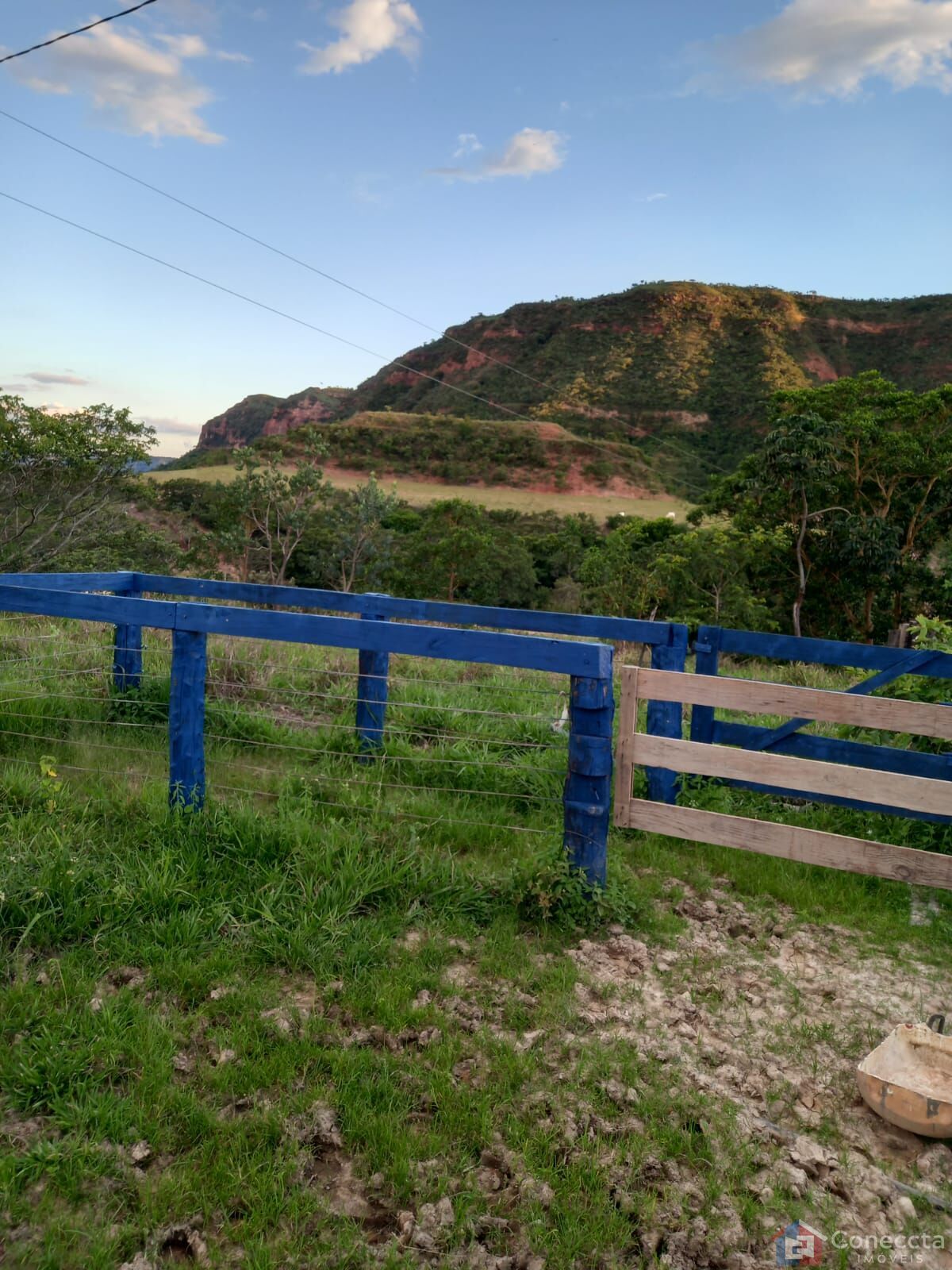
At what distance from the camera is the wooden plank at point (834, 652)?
15.5ft

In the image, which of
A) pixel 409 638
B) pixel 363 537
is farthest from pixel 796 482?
pixel 409 638

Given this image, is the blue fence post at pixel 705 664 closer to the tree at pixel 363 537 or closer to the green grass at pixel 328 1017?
the green grass at pixel 328 1017

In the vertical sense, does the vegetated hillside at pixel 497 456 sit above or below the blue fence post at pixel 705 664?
above

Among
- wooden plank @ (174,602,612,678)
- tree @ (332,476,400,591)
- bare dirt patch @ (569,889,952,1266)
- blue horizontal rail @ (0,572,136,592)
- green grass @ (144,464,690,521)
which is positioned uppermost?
green grass @ (144,464,690,521)

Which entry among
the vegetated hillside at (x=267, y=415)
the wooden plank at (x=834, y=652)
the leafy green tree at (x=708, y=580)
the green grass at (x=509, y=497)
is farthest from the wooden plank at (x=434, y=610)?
the vegetated hillside at (x=267, y=415)

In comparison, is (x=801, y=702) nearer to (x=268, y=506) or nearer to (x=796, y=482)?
(x=796, y=482)

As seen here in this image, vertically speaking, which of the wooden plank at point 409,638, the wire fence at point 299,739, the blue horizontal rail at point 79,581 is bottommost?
the wire fence at point 299,739

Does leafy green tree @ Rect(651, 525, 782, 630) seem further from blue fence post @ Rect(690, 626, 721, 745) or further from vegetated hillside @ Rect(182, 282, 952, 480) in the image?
vegetated hillside @ Rect(182, 282, 952, 480)

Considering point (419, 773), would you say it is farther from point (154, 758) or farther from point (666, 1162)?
point (666, 1162)

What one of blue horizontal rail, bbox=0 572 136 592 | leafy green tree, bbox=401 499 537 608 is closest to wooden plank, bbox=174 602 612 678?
blue horizontal rail, bbox=0 572 136 592

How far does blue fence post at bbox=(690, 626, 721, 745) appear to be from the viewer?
5379 mm

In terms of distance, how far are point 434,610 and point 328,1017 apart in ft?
11.1

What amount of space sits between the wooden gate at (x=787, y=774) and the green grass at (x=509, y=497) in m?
57.0

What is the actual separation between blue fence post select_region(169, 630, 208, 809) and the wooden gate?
207 cm
